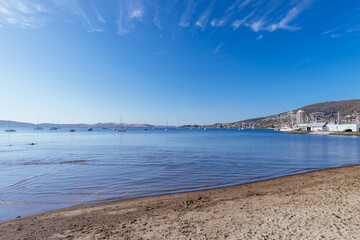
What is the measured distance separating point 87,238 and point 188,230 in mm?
2715

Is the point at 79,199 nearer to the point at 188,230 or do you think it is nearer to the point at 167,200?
the point at 167,200

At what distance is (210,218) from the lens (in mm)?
6199

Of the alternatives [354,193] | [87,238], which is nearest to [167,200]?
[87,238]

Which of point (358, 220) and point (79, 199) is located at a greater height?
point (358, 220)

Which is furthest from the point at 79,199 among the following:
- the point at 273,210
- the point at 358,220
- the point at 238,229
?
the point at 358,220

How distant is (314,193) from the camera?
8742 mm

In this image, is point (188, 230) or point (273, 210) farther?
point (273, 210)

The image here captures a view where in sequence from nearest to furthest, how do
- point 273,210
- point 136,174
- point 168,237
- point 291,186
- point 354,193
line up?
1. point 168,237
2. point 273,210
3. point 354,193
4. point 291,186
5. point 136,174

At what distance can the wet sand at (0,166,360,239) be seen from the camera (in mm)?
5184

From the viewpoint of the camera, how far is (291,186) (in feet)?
34.1

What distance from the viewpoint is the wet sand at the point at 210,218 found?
5184mm

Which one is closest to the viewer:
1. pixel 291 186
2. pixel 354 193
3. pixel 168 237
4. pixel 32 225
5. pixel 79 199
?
pixel 168 237

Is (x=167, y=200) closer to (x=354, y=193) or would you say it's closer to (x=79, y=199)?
(x=79, y=199)

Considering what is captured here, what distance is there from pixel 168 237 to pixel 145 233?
0.72m
